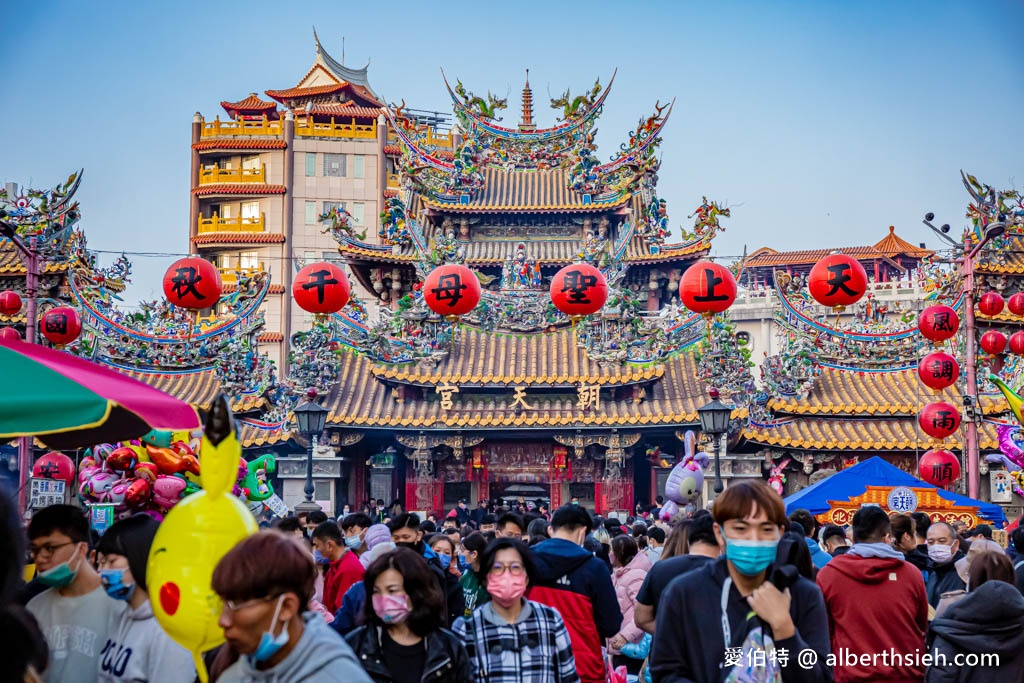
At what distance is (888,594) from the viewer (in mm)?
4609

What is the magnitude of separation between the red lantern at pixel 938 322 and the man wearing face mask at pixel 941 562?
8.00 meters

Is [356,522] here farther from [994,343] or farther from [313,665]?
[994,343]

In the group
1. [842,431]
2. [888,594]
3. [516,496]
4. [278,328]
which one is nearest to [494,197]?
[516,496]

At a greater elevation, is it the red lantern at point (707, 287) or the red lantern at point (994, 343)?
the red lantern at point (707, 287)

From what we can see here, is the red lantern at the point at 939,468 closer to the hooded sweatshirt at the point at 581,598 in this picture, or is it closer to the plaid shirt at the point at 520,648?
the hooded sweatshirt at the point at 581,598

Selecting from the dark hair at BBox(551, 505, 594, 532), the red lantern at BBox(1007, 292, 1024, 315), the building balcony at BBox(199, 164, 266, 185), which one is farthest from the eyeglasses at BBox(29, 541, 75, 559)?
the building balcony at BBox(199, 164, 266, 185)

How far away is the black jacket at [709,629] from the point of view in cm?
310

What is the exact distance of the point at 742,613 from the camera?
3.12 meters

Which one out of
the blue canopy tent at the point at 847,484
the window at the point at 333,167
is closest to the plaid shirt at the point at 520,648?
the blue canopy tent at the point at 847,484

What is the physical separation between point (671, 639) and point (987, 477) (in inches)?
627

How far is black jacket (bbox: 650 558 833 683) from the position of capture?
3.10 meters

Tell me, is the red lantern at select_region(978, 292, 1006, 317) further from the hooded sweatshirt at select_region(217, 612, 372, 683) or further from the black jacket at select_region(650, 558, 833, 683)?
the hooded sweatshirt at select_region(217, 612, 372, 683)

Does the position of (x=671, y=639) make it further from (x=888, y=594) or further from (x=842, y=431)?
(x=842, y=431)

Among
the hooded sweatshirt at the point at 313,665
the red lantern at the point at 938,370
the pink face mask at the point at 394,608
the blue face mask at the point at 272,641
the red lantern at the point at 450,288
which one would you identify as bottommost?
the pink face mask at the point at 394,608
